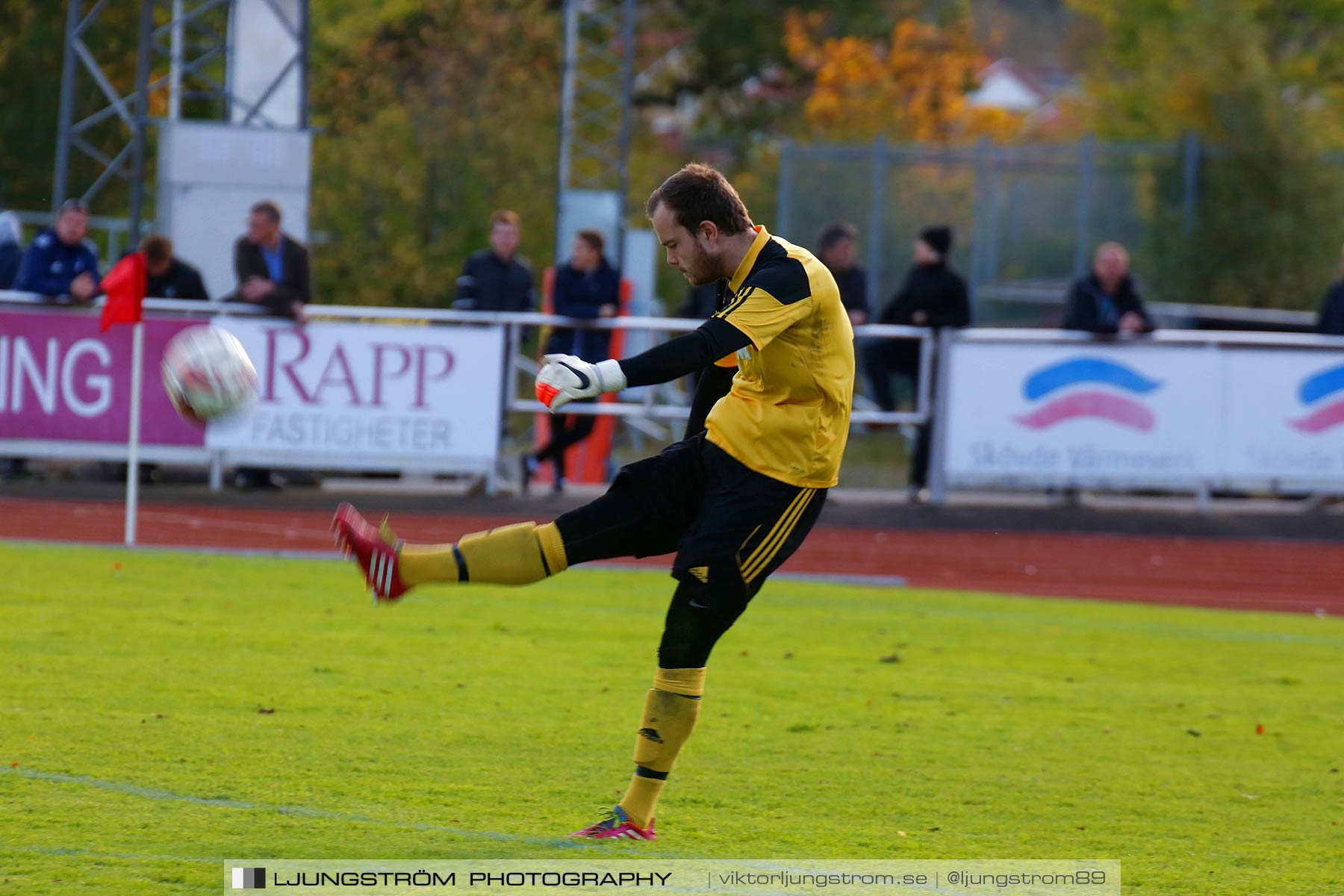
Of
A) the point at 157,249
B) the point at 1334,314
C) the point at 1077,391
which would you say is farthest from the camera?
the point at 1334,314

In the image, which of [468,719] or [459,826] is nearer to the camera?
[459,826]

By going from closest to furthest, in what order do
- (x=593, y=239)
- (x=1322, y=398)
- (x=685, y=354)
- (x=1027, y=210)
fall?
(x=685, y=354)
(x=593, y=239)
(x=1322, y=398)
(x=1027, y=210)

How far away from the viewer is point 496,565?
17.9ft

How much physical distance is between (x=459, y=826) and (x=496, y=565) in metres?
0.86

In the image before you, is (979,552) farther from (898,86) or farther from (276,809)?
(898,86)

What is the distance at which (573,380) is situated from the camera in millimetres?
4871

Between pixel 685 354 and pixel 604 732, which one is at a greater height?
pixel 685 354

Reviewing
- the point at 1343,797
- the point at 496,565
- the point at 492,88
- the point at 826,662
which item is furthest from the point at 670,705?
the point at 492,88

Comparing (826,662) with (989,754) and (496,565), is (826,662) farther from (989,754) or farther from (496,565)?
(496,565)

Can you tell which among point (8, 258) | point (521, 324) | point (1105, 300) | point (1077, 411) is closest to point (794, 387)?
point (521, 324)

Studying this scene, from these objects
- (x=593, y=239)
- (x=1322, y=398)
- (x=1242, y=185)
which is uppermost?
(x=1242, y=185)

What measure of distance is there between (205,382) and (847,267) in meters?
9.79

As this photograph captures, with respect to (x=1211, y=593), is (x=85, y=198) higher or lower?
higher

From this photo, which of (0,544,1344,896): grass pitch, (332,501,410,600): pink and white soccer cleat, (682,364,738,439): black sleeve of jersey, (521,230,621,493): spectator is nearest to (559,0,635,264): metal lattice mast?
(521,230,621,493): spectator
